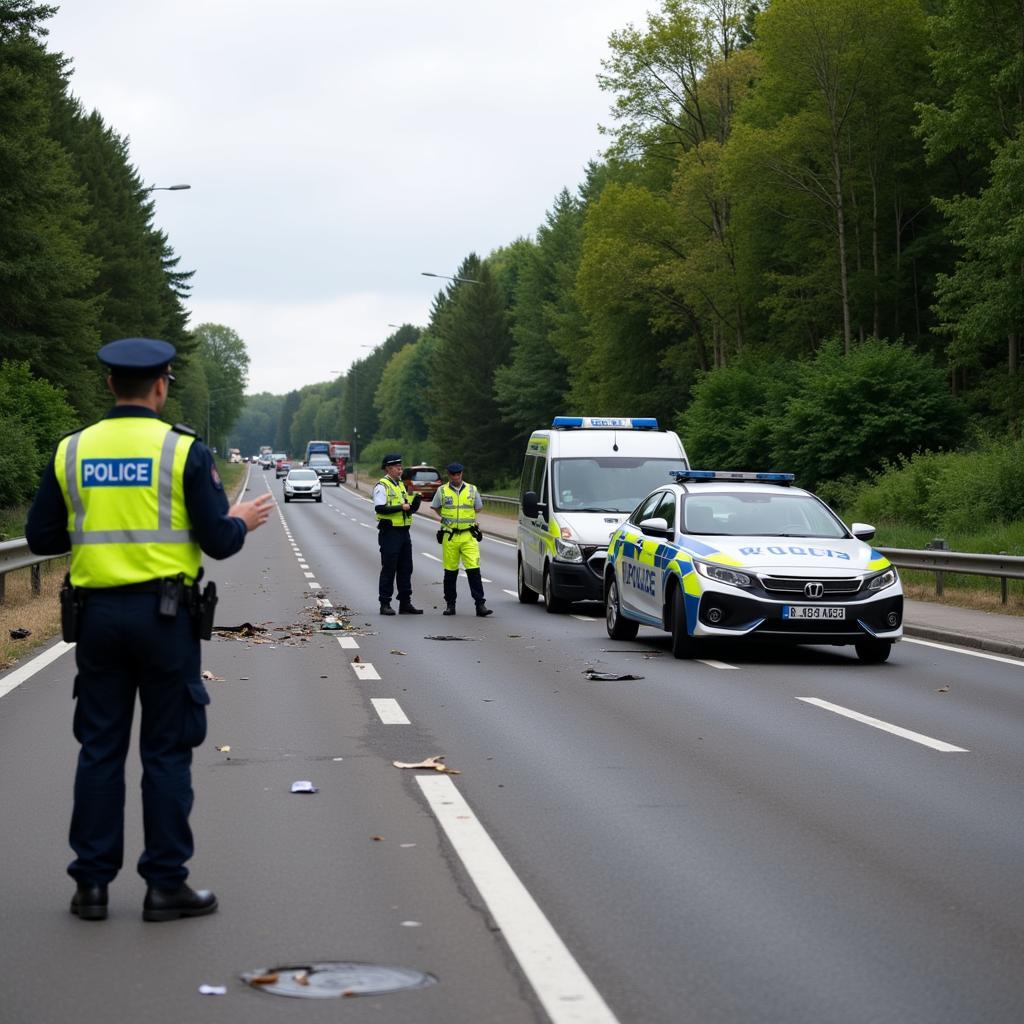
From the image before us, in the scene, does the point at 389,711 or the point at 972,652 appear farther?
the point at 972,652

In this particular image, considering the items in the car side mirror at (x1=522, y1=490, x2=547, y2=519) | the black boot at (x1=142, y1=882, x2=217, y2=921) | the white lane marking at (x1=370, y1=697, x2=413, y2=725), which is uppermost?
the car side mirror at (x1=522, y1=490, x2=547, y2=519)

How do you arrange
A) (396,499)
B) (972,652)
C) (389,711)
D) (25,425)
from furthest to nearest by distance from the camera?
(25,425), (396,499), (972,652), (389,711)

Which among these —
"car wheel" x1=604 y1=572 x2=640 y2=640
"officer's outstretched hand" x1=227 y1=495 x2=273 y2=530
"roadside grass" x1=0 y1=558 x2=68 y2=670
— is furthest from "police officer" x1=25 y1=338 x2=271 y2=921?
"car wheel" x1=604 y1=572 x2=640 y2=640

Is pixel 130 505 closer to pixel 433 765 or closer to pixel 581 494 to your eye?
pixel 433 765

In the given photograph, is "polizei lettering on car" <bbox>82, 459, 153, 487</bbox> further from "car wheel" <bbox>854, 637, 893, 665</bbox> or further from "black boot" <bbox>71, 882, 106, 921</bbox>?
"car wheel" <bbox>854, 637, 893, 665</bbox>

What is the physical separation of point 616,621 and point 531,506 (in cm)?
417

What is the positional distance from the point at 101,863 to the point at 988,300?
35.8m

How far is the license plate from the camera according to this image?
13.6 m

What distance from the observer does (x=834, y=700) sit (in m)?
11.3

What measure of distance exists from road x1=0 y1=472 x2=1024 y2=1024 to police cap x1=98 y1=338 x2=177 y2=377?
1747 millimetres

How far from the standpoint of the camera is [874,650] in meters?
14.1

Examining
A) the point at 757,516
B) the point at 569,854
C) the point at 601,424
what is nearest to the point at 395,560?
the point at 601,424

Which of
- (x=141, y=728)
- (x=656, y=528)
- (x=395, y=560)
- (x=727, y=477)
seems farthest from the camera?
(x=395, y=560)

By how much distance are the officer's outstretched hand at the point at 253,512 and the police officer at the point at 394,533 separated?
534 inches
